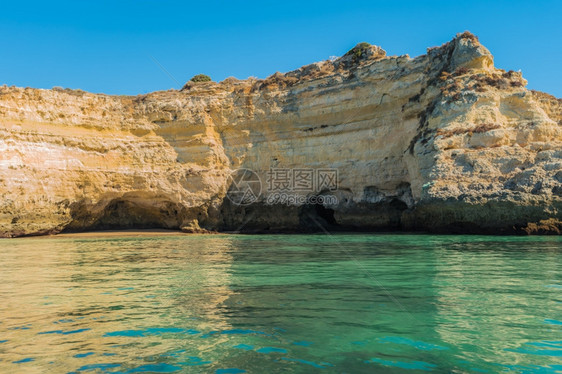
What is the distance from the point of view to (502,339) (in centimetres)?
404

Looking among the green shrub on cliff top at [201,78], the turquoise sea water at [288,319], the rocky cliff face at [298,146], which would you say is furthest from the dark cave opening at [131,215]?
the turquoise sea water at [288,319]

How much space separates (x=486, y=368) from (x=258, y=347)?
1893 millimetres

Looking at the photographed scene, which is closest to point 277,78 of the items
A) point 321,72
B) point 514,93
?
point 321,72

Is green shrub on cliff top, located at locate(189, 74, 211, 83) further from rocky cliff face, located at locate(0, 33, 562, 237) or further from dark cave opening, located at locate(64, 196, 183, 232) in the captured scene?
dark cave opening, located at locate(64, 196, 183, 232)

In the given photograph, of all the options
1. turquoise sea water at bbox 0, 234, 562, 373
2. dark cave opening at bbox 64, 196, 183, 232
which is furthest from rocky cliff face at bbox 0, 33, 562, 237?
turquoise sea water at bbox 0, 234, 562, 373

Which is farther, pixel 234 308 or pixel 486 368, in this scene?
pixel 234 308

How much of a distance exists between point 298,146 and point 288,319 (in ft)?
77.7

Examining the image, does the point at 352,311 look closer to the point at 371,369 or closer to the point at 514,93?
the point at 371,369

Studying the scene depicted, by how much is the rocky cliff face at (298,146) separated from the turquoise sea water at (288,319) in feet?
36.9

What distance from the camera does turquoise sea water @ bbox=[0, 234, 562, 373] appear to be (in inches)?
139

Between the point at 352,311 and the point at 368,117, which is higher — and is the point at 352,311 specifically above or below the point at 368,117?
below

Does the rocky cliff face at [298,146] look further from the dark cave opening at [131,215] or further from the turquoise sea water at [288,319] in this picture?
the turquoise sea water at [288,319]

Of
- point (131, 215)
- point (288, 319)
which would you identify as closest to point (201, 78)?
point (131, 215)

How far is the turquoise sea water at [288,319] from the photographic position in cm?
353
